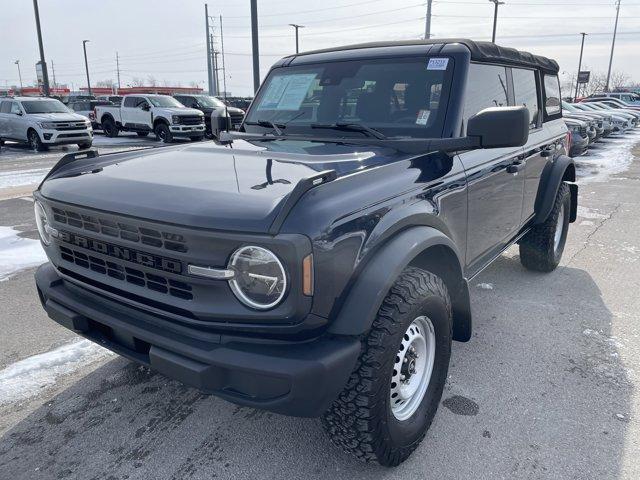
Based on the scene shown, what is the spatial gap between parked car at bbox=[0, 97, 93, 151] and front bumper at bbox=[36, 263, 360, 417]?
1661 centimetres

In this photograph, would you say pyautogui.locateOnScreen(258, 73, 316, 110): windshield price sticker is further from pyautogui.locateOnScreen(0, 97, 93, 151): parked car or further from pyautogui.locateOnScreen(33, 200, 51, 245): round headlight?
pyautogui.locateOnScreen(0, 97, 93, 151): parked car

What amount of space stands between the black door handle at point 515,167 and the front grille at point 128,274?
8.28ft

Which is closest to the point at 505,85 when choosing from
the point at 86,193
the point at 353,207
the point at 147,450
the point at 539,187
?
the point at 539,187

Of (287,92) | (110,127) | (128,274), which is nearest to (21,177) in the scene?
(287,92)

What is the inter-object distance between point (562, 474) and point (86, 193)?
8.35 ft

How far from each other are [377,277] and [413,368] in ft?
2.31

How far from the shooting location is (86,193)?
237cm

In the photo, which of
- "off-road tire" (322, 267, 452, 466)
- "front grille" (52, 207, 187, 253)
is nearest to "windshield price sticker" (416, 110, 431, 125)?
"off-road tire" (322, 267, 452, 466)

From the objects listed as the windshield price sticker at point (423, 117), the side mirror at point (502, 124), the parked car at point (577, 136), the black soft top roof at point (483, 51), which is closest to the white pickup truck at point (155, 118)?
the parked car at point (577, 136)

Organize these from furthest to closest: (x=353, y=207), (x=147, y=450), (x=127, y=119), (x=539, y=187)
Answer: (x=127, y=119) → (x=539, y=187) → (x=147, y=450) → (x=353, y=207)

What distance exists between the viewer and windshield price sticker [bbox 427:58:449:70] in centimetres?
311

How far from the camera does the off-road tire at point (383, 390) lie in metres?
2.12

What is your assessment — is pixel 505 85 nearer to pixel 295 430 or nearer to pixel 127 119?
pixel 295 430

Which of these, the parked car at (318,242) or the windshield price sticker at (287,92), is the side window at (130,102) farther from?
the parked car at (318,242)
